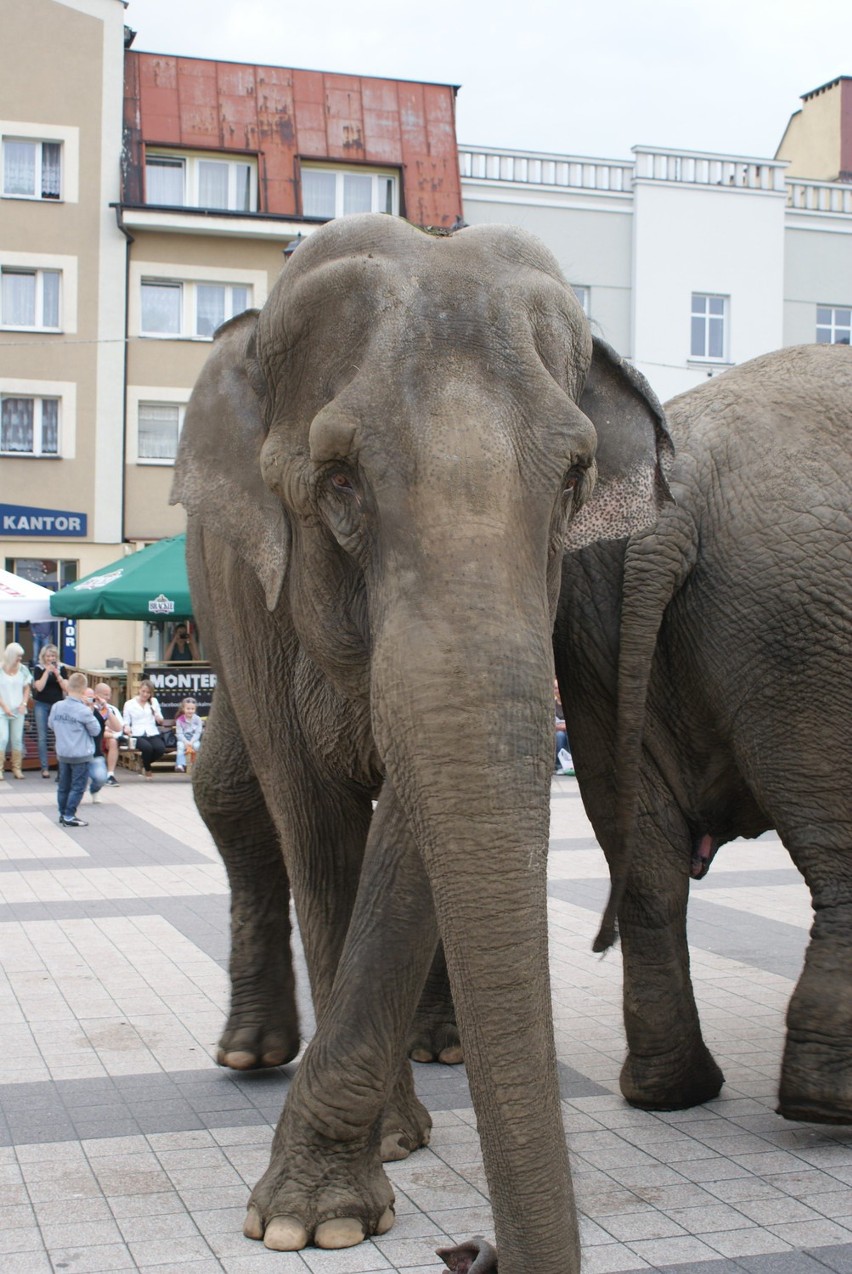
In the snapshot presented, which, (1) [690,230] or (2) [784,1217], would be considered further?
(1) [690,230]

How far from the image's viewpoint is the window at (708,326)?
32094 mm

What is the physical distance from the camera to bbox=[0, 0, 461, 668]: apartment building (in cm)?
2961

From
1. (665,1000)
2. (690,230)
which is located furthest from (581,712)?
(690,230)

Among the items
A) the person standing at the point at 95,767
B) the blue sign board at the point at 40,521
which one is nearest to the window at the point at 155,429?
the blue sign board at the point at 40,521

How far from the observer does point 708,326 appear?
32156 mm

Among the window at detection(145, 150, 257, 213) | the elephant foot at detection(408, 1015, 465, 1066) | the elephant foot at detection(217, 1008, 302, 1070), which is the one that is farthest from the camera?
the window at detection(145, 150, 257, 213)

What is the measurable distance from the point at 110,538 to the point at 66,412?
2.44 metres

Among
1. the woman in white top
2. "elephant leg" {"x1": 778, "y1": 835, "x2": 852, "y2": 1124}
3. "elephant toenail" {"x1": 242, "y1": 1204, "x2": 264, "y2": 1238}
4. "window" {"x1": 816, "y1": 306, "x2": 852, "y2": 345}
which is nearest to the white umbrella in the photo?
the woman in white top

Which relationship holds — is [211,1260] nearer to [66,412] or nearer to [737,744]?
[737,744]

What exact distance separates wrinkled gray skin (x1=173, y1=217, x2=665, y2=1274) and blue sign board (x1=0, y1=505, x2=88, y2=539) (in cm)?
A: 2074

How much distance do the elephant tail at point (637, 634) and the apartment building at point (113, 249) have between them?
2492 cm

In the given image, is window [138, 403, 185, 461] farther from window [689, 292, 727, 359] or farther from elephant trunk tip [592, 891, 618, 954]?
elephant trunk tip [592, 891, 618, 954]

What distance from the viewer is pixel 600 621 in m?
4.91

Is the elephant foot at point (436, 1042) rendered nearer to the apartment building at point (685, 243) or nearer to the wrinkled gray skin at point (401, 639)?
the wrinkled gray skin at point (401, 639)
